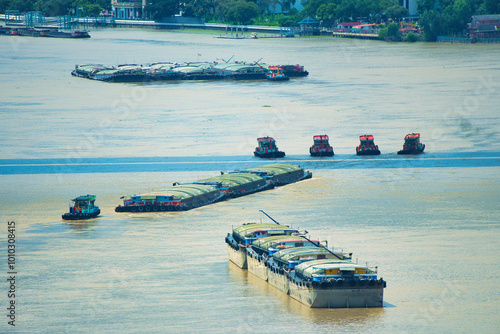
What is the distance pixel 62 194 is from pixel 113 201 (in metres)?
4.25

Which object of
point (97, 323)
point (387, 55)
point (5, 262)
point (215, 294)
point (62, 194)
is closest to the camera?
point (97, 323)

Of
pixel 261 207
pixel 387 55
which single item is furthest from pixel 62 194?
pixel 387 55

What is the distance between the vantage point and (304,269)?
108ft

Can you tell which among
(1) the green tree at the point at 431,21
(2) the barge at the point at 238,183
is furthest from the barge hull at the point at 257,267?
(1) the green tree at the point at 431,21

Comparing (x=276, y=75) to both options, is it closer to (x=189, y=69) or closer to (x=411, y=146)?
(x=189, y=69)

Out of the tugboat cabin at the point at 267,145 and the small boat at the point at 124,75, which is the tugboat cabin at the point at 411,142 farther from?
the small boat at the point at 124,75

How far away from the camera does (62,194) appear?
54.2 meters

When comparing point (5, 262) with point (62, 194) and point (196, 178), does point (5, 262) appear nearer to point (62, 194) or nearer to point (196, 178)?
point (62, 194)

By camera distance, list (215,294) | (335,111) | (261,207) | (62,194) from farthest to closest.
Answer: (335,111), (62,194), (261,207), (215,294)

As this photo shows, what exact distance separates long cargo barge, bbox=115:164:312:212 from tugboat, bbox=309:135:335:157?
264 inches

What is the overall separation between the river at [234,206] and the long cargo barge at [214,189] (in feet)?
2.72

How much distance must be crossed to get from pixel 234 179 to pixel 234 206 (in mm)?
3816

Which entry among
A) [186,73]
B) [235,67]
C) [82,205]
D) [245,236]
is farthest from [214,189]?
[235,67]

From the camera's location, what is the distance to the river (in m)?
32.8
